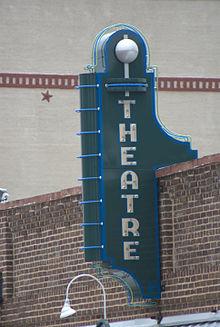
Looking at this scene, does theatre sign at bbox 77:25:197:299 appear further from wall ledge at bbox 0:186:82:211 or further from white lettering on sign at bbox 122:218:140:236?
wall ledge at bbox 0:186:82:211

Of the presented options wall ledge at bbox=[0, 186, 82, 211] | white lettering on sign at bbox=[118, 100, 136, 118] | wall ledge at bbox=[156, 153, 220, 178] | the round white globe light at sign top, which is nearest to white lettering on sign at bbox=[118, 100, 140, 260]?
white lettering on sign at bbox=[118, 100, 136, 118]

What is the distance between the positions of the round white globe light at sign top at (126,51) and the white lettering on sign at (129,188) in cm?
105

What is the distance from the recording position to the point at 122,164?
2619 centimetres

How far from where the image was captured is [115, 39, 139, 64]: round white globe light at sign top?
1045 inches

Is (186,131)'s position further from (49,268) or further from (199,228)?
(199,228)

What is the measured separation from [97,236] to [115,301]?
7.07ft

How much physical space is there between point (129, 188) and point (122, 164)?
39cm

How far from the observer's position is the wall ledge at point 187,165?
993 inches

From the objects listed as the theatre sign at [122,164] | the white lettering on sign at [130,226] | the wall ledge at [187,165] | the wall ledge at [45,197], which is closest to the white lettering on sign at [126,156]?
the theatre sign at [122,164]

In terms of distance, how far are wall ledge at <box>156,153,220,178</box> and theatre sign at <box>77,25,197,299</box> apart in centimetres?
15

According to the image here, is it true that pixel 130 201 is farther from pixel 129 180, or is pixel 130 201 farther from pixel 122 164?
pixel 122 164

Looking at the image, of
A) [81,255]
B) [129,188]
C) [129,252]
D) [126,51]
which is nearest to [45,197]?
[81,255]

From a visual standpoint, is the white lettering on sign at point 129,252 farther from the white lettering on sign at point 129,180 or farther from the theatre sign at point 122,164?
the white lettering on sign at point 129,180

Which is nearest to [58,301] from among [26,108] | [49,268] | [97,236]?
[49,268]
